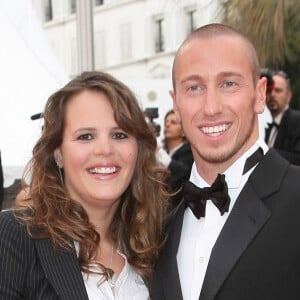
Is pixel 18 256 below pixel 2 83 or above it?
below

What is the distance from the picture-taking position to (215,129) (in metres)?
2.38

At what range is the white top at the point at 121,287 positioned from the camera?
8.42 ft

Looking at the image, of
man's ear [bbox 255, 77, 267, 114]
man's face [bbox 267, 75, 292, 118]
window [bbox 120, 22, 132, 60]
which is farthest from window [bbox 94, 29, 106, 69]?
man's ear [bbox 255, 77, 267, 114]

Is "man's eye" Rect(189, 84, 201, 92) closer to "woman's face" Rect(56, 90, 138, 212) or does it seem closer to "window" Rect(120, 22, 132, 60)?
"woman's face" Rect(56, 90, 138, 212)

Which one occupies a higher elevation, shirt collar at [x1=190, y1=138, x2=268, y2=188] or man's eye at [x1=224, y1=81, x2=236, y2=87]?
man's eye at [x1=224, y1=81, x2=236, y2=87]

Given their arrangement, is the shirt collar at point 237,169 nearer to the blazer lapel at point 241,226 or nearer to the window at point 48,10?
the blazer lapel at point 241,226

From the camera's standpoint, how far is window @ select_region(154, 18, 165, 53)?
22805mm

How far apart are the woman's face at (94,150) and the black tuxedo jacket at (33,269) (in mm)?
312

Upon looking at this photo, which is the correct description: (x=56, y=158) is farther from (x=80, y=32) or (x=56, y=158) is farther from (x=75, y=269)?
(x=80, y=32)

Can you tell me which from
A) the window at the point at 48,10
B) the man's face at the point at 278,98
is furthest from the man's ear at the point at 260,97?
the window at the point at 48,10

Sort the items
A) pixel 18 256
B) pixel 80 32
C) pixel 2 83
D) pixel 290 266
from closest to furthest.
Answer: pixel 290 266, pixel 18 256, pixel 2 83, pixel 80 32

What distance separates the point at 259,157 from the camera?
7.87 ft

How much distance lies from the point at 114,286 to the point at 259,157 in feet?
2.61

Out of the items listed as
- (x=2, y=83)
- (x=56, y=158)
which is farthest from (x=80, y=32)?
(x=56, y=158)
